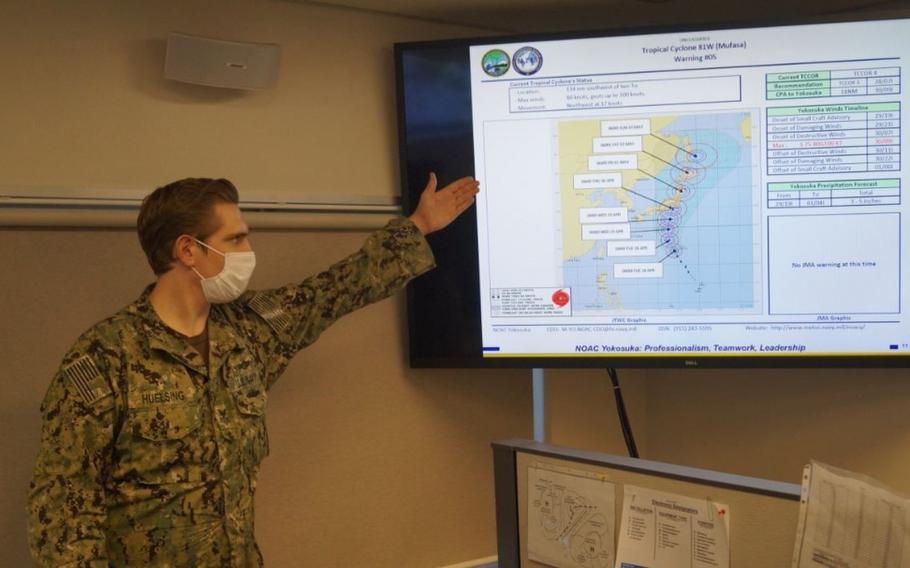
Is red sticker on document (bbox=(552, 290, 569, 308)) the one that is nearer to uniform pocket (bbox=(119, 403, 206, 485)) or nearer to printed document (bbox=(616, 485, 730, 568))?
printed document (bbox=(616, 485, 730, 568))

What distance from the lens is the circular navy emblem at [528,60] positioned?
7.32 feet

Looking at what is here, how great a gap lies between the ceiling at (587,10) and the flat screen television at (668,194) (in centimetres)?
17

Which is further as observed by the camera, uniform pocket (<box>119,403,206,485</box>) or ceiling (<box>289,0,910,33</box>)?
ceiling (<box>289,0,910,33</box>)

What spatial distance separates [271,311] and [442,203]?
538 millimetres

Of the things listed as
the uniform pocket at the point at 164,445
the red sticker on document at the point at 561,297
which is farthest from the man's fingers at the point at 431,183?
the uniform pocket at the point at 164,445

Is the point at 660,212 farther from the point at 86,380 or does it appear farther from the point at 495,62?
the point at 86,380

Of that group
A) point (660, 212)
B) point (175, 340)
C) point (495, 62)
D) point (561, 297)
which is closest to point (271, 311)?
point (175, 340)

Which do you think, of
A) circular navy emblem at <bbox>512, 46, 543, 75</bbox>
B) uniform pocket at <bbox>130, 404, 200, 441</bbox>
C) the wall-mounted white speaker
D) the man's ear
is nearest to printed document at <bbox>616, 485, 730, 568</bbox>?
uniform pocket at <bbox>130, 404, 200, 441</bbox>

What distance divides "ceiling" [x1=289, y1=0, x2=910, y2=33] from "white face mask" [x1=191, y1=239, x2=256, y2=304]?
0.86m

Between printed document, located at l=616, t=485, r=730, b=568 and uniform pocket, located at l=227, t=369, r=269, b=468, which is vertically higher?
uniform pocket, located at l=227, t=369, r=269, b=468

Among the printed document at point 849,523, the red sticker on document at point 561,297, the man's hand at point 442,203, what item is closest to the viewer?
the printed document at point 849,523

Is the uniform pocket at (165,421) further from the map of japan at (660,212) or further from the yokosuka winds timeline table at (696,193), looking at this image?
the map of japan at (660,212)

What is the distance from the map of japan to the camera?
216 centimetres

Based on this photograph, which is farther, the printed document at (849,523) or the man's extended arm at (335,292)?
the man's extended arm at (335,292)
